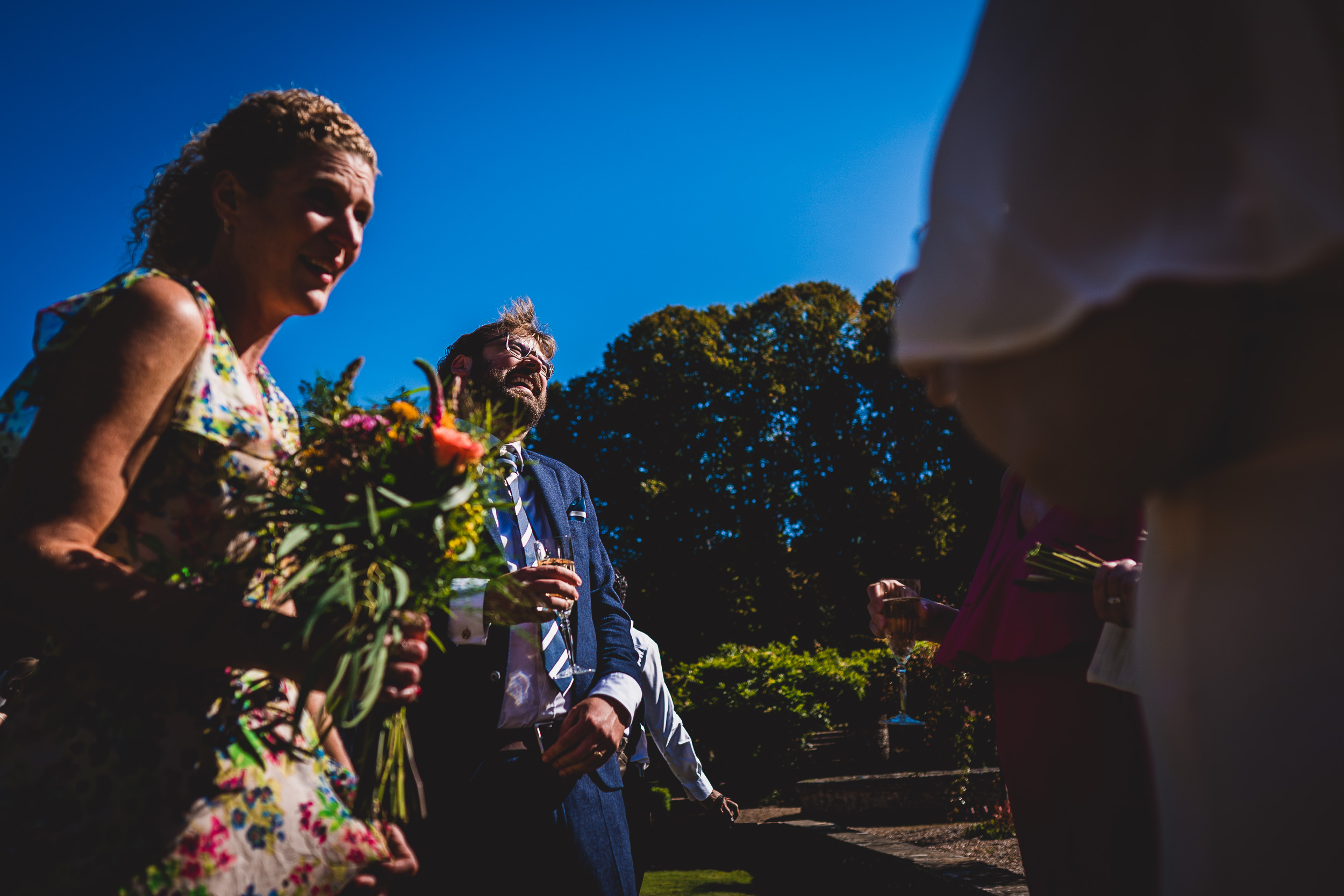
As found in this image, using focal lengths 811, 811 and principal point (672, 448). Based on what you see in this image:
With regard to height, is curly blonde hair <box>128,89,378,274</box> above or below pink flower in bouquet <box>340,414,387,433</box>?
above

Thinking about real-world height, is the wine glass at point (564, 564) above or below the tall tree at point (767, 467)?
below

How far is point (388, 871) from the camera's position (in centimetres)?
151

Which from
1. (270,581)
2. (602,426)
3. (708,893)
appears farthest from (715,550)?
(270,581)

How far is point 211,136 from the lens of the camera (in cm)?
185

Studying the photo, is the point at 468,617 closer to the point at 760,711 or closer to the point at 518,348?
the point at 518,348

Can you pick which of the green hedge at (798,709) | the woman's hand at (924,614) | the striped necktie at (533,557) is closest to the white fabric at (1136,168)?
the striped necktie at (533,557)

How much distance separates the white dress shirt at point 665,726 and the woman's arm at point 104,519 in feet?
14.5

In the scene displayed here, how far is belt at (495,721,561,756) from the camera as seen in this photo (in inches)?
105

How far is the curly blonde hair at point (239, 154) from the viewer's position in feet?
5.82

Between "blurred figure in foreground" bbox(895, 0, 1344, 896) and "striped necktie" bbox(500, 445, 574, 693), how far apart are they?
1946 mm

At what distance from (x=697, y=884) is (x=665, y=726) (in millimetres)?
2419

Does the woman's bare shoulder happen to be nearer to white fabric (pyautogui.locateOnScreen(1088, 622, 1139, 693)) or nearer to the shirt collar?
the shirt collar

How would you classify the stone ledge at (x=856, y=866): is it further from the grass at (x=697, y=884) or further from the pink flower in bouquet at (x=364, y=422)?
the pink flower in bouquet at (x=364, y=422)

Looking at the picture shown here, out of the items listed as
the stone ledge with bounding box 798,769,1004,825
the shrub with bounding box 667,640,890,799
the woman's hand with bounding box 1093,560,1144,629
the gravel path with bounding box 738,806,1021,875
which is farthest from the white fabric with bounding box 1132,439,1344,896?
the shrub with bounding box 667,640,890,799
